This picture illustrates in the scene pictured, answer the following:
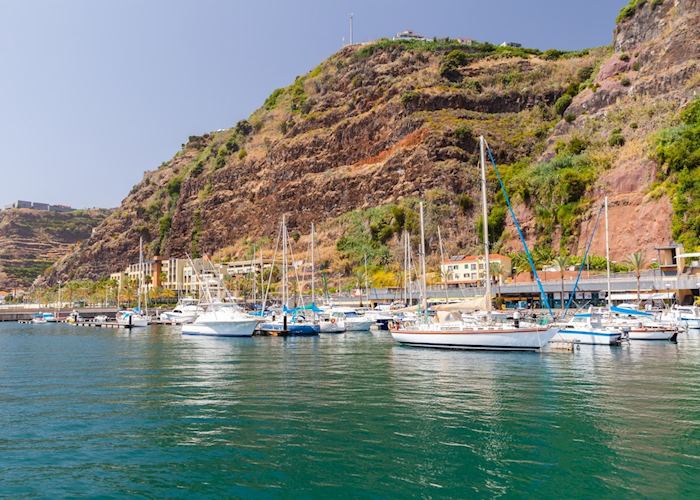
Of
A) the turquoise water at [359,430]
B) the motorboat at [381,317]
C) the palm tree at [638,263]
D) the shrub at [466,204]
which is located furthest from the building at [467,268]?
the turquoise water at [359,430]

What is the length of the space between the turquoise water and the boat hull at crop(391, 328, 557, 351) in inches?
113

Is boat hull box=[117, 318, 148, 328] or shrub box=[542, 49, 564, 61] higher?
shrub box=[542, 49, 564, 61]

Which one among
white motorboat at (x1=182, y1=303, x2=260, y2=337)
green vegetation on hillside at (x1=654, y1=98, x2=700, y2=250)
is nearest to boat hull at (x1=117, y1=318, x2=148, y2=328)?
white motorboat at (x1=182, y1=303, x2=260, y2=337)

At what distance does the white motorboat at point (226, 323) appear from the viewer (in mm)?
63438

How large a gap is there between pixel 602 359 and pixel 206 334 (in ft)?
135

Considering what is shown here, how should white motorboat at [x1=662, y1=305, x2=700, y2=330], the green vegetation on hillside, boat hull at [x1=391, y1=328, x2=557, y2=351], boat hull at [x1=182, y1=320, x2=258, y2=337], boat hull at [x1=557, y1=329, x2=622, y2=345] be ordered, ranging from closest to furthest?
boat hull at [x1=391, y1=328, x2=557, y2=351] < boat hull at [x1=557, y1=329, x2=622, y2=345] < white motorboat at [x1=662, y1=305, x2=700, y2=330] < boat hull at [x1=182, y1=320, x2=258, y2=337] < the green vegetation on hillside

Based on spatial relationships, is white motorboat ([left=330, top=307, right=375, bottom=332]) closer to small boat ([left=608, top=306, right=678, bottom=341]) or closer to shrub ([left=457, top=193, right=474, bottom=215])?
small boat ([left=608, top=306, right=678, bottom=341])

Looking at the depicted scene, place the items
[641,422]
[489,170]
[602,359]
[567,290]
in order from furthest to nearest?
[489,170] < [567,290] < [602,359] < [641,422]

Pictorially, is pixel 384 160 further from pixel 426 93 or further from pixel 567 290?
pixel 567 290

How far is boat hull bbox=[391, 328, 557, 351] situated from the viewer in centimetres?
4025

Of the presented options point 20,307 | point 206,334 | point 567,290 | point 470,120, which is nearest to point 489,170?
point 470,120

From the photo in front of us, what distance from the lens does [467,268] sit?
4139 inches

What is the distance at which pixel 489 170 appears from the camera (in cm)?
12106

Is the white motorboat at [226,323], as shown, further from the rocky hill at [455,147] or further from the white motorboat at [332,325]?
the rocky hill at [455,147]
